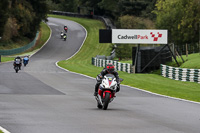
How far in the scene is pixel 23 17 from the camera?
76.1 metres

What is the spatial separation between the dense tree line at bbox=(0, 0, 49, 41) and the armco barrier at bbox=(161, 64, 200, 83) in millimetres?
38158

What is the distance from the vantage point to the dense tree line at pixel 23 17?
74125 millimetres

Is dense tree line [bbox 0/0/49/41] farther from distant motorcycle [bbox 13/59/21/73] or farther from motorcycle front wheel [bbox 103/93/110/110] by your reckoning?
motorcycle front wheel [bbox 103/93/110/110]

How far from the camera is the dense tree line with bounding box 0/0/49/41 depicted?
74125 mm

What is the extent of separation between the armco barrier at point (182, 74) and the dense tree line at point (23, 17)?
38158mm

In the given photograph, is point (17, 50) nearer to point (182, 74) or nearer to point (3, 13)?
point (3, 13)

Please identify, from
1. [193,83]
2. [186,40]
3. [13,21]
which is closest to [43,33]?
[13,21]

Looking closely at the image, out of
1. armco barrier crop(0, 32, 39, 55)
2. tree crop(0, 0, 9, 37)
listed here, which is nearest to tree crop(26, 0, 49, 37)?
armco barrier crop(0, 32, 39, 55)

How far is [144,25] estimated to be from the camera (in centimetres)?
8831

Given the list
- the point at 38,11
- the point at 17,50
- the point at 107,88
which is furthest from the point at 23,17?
the point at 107,88

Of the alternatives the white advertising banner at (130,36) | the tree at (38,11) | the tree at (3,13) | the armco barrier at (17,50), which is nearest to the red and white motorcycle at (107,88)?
the white advertising banner at (130,36)

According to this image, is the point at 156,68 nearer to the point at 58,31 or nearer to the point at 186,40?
the point at 186,40

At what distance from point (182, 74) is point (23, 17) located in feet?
155

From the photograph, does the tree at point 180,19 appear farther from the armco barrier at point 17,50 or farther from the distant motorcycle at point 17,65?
the distant motorcycle at point 17,65
